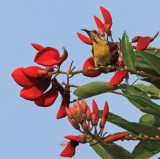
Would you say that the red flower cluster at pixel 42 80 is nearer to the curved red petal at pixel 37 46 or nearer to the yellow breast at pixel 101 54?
the curved red petal at pixel 37 46

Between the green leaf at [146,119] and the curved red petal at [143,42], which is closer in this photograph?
the curved red petal at [143,42]

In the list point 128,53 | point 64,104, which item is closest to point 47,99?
point 64,104

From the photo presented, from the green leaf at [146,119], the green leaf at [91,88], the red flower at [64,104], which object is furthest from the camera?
the green leaf at [146,119]

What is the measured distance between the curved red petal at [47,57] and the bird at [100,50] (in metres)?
0.28

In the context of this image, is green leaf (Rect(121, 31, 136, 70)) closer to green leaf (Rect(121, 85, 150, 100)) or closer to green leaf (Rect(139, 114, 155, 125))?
green leaf (Rect(121, 85, 150, 100))

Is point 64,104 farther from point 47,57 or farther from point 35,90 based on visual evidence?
point 47,57

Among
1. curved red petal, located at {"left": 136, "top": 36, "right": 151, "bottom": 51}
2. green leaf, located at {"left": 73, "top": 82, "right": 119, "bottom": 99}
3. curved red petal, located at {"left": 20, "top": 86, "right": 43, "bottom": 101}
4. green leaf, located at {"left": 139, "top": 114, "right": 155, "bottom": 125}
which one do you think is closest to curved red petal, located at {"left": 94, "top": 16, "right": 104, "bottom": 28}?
curved red petal, located at {"left": 136, "top": 36, "right": 151, "bottom": 51}

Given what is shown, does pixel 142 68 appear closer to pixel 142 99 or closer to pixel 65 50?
pixel 142 99

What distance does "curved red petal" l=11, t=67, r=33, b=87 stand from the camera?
2748 millimetres

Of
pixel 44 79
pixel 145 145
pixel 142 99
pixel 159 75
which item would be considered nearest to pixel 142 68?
pixel 159 75

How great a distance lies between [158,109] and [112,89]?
37 cm

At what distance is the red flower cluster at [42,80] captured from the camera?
275 cm

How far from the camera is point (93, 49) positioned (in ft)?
9.77

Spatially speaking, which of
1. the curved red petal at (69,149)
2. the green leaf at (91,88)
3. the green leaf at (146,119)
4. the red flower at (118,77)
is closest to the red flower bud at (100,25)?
the red flower at (118,77)
